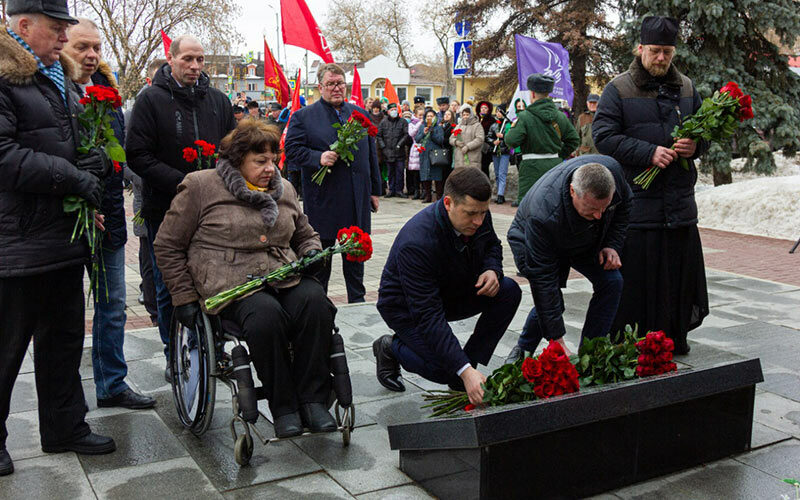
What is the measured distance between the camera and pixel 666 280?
5.30 m

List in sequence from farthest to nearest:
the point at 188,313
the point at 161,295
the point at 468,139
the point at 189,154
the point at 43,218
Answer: the point at 468,139 < the point at 161,295 < the point at 189,154 < the point at 188,313 < the point at 43,218

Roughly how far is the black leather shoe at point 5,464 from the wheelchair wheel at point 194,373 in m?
0.84

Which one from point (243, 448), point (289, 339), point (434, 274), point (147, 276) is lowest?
point (243, 448)

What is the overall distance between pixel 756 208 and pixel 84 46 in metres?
11.0

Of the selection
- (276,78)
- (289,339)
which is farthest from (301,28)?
(289,339)

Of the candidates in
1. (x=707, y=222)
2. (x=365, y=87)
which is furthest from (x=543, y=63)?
(x=365, y=87)

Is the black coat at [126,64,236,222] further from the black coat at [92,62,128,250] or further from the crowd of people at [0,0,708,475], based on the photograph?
the black coat at [92,62,128,250]

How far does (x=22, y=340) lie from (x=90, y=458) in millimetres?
673

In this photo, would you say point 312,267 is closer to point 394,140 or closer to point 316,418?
point 316,418

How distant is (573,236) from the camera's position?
14.5ft

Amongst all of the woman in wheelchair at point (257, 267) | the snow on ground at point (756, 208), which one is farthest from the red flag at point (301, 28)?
the woman in wheelchair at point (257, 267)

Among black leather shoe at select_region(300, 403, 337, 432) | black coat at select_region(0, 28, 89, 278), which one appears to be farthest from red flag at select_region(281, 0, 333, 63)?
black leather shoe at select_region(300, 403, 337, 432)

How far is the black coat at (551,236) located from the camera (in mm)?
4328

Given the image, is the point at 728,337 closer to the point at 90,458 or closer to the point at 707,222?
the point at 90,458
